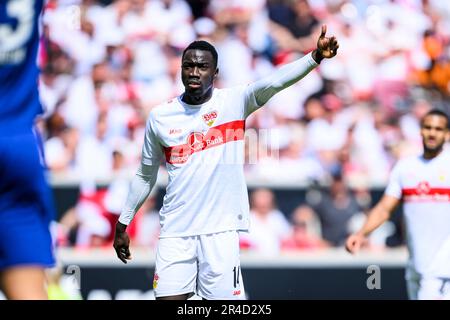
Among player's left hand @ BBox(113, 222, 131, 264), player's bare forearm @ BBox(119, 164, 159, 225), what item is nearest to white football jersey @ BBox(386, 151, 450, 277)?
player's bare forearm @ BBox(119, 164, 159, 225)

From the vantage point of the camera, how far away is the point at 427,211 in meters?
8.34

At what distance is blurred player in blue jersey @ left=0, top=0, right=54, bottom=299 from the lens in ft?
11.9

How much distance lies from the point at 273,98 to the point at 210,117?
612cm

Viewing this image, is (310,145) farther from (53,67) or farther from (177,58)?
(53,67)

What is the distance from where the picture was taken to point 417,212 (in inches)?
330

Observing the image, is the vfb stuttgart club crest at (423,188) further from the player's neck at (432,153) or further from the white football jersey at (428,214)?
the player's neck at (432,153)

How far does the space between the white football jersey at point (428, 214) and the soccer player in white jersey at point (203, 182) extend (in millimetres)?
2294

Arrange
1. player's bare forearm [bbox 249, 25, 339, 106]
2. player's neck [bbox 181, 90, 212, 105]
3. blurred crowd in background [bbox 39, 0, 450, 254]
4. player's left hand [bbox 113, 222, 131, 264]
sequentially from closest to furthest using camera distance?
1. player's bare forearm [bbox 249, 25, 339, 106]
2. player's neck [bbox 181, 90, 212, 105]
3. player's left hand [bbox 113, 222, 131, 264]
4. blurred crowd in background [bbox 39, 0, 450, 254]

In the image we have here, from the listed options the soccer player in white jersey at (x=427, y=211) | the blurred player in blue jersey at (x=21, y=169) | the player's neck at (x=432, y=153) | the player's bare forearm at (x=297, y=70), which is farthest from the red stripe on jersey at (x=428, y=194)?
the blurred player in blue jersey at (x=21, y=169)

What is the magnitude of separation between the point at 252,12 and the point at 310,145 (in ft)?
9.86

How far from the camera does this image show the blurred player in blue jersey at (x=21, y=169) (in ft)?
11.9

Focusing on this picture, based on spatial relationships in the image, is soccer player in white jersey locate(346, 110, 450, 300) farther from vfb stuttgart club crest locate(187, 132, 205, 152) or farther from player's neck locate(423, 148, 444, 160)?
vfb stuttgart club crest locate(187, 132, 205, 152)

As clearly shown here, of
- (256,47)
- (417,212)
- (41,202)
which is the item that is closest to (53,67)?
(256,47)
